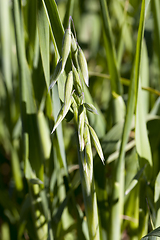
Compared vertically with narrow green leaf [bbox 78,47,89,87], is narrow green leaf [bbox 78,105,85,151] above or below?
below

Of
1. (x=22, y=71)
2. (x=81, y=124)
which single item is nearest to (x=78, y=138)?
A: (x=81, y=124)

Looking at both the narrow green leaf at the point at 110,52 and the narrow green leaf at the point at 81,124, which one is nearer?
the narrow green leaf at the point at 81,124

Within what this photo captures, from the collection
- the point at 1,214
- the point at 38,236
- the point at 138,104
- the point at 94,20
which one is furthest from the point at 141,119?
the point at 94,20

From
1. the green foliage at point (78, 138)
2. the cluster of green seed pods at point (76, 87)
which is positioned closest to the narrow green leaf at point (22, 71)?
the green foliage at point (78, 138)

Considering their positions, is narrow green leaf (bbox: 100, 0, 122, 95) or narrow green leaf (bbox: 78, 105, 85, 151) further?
narrow green leaf (bbox: 100, 0, 122, 95)

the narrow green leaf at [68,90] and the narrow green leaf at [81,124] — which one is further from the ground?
the narrow green leaf at [68,90]

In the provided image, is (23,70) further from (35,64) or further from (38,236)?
(38,236)

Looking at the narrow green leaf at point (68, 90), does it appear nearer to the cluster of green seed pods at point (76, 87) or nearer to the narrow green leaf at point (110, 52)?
the cluster of green seed pods at point (76, 87)

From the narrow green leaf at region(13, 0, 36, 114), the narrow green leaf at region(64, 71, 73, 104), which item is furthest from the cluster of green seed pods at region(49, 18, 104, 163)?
the narrow green leaf at region(13, 0, 36, 114)

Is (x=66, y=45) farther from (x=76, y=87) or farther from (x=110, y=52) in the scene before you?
(x=110, y=52)

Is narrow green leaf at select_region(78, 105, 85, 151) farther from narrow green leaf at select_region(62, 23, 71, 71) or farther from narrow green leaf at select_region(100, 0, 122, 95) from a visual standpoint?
narrow green leaf at select_region(100, 0, 122, 95)

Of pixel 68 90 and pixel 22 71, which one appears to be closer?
pixel 68 90

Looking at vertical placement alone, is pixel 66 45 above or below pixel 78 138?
above
